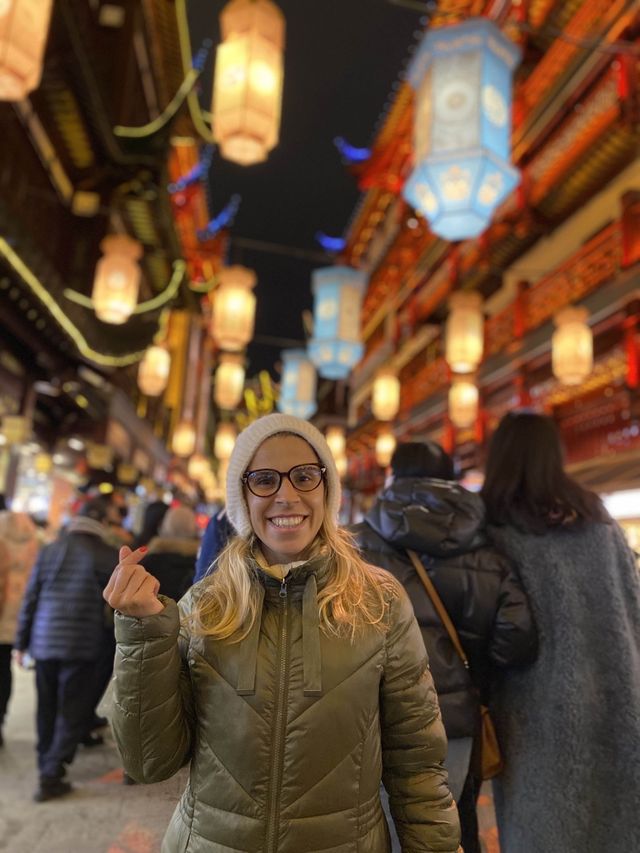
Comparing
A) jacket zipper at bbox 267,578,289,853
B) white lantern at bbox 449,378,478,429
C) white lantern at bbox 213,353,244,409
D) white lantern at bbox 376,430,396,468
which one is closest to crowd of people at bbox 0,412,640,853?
jacket zipper at bbox 267,578,289,853

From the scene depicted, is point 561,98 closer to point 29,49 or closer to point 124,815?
point 29,49

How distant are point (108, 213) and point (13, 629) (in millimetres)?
11162

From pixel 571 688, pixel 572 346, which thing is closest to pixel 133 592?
pixel 571 688

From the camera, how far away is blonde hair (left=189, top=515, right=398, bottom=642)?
1.53 metres

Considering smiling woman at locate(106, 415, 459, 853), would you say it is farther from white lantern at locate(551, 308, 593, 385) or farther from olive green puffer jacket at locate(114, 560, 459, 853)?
white lantern at locate(551, 308, 593, 385)

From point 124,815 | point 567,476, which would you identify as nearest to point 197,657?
point 567,476

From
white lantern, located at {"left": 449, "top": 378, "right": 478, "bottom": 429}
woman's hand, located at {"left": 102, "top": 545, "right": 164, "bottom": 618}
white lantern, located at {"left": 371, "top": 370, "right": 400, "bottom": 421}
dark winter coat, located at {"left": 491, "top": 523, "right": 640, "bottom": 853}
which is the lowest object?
dark winter coat, located at {"left": 491, "top": 523, "right": 640, "bottom": 853}

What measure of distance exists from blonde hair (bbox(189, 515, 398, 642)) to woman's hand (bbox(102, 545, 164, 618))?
0.18 metres

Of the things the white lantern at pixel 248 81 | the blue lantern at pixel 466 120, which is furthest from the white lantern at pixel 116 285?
the blue lantern at pixel 466 120

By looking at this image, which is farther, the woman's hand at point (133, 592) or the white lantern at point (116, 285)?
the white lantern at point (116, 285)

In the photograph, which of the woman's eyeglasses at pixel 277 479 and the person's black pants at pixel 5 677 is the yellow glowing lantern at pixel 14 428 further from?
the woman's eyeglasses at pixel 277 479

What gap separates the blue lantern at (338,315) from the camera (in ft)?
40.7

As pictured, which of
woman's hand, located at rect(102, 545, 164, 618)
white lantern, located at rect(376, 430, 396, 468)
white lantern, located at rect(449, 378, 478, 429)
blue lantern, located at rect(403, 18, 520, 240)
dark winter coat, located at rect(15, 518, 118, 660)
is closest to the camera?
woman's hand, located at rect(102, 545, 164, 618)

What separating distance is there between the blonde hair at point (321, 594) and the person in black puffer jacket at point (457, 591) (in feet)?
1.82
